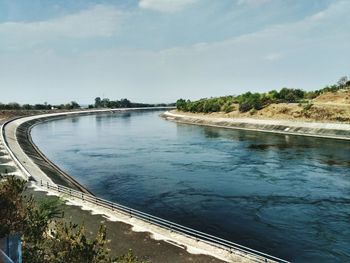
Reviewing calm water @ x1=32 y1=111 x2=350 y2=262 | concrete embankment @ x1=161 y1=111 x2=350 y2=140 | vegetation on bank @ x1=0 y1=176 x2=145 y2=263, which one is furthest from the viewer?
concrete embankment @ x1=161 y1=111 x2=350 y2=140

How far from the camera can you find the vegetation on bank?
49.2ft

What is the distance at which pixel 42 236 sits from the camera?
17.9m

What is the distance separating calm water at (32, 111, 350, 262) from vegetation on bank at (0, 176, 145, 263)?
1457 cm

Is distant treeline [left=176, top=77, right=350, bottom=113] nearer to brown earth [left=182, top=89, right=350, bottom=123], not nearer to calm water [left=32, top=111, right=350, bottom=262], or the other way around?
brown earth [left=182, top=89, right=350, bottom=123]

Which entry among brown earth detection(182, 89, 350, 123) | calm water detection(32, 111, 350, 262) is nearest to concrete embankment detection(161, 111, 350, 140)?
brown earth detection(182, 89, 350, 123)

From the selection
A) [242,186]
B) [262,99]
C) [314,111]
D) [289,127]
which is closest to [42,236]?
[242,186]

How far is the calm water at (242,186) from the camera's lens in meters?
29.4

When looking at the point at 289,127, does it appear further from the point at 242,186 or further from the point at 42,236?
the point at 42,236

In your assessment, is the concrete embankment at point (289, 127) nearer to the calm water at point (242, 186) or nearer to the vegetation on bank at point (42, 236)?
the calm water at point (242, 186)

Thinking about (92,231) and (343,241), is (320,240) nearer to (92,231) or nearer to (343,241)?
(343,241)

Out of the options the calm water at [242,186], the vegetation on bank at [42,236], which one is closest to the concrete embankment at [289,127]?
the calm water at [242,186]

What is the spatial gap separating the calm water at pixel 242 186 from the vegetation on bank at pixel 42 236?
14.6 m

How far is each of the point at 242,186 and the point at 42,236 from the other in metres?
28.9

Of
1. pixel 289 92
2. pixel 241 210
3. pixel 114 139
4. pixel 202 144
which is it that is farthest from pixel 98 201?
pixel 289 92
